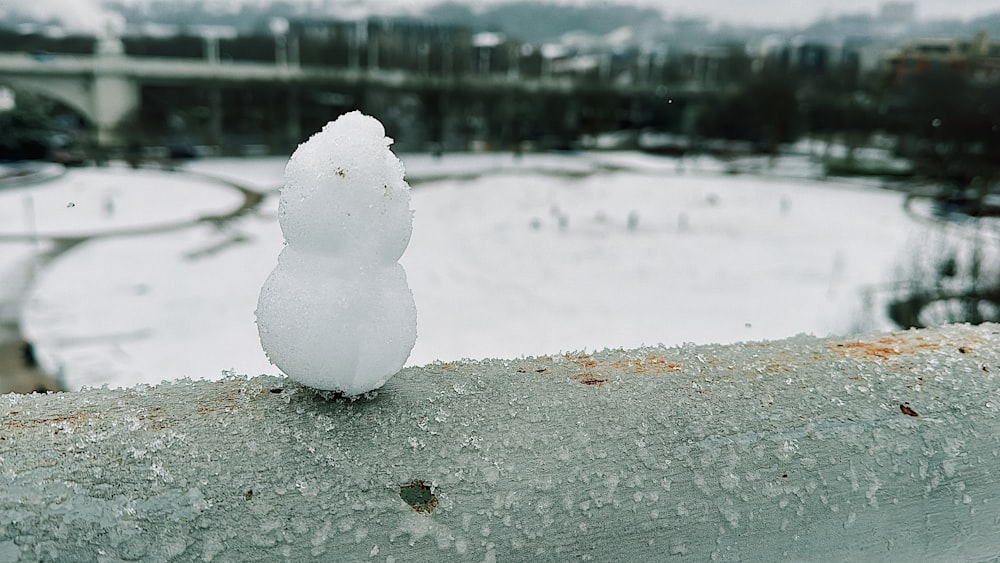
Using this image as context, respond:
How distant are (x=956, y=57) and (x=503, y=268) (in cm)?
1425

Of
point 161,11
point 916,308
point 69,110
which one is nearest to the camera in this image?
point 916,308

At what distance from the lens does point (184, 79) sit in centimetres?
3975

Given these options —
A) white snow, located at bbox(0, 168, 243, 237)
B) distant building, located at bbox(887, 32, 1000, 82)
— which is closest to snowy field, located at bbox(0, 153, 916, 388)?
white snow, located at bbox(0, 168, 243, 237)

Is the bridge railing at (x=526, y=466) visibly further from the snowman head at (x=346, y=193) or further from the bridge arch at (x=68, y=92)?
the bridge arch at (x=68, y=92)

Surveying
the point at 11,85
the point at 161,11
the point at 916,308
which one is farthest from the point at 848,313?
the point at 161,11

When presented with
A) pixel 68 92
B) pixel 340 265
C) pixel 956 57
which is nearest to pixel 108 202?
pixel 68 92

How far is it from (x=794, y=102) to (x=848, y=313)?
3096 cm

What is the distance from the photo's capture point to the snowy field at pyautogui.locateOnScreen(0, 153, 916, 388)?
1136 cm

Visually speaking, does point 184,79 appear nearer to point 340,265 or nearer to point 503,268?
point 503,268

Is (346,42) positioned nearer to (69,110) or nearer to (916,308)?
(69,110)

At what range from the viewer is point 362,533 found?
1.20 m

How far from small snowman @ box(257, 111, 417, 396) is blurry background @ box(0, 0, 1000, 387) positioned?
23.4 ft

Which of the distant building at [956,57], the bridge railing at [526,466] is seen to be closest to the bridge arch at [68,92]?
the distant building at [956,57]

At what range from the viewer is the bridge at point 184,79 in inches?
1368
